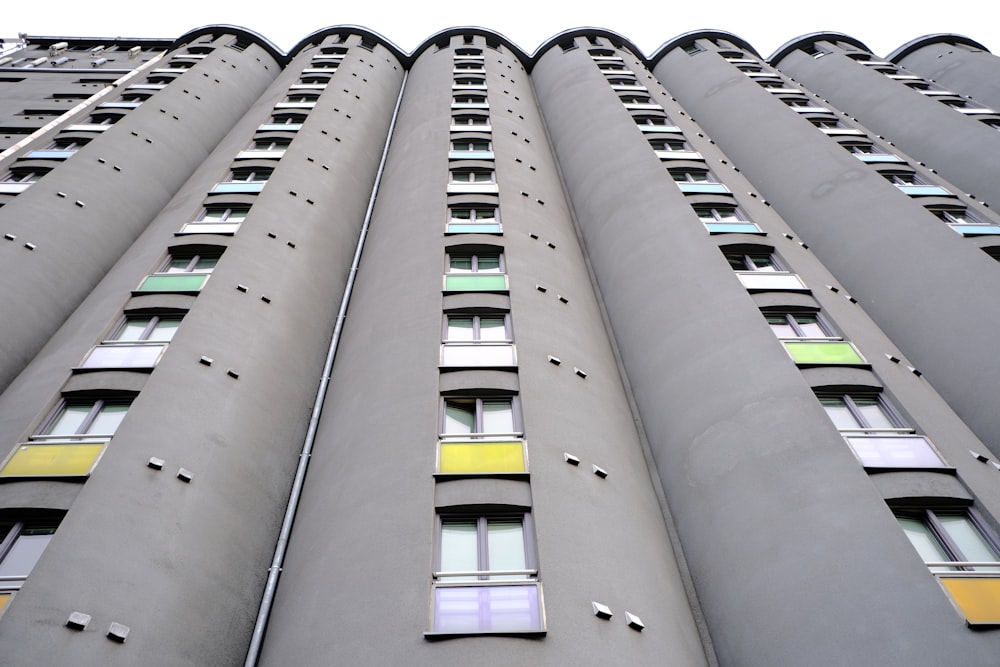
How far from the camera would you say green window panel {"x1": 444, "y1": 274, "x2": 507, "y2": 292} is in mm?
18484

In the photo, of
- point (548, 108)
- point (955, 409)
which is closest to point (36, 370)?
point (955, 409)

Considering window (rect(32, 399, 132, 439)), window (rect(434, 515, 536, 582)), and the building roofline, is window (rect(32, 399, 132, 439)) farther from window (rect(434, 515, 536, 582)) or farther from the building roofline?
the building roofline

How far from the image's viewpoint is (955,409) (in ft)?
54.8

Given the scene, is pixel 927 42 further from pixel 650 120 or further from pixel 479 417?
pixel 479 417

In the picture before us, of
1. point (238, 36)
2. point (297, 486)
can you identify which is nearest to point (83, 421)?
point (297, 486)

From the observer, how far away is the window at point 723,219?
21.3 meters

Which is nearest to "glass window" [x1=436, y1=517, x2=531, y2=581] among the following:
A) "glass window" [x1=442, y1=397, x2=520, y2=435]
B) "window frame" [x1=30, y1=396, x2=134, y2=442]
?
"glass window" [x1=442, y1=397, x2=520, y2=435]

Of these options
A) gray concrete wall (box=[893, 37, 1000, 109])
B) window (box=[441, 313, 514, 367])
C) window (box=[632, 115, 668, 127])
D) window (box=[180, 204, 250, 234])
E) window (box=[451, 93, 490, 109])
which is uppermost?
gray concrete wall (box=[893, 37, 1000, 109])

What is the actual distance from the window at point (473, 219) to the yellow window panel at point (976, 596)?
14613mm

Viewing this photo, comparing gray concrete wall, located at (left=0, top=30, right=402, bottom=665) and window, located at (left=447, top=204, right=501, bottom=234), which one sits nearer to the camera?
gray concrete wall, located at (left=0, top=30, right=402, bottom=665)

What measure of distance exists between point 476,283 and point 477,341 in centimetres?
274

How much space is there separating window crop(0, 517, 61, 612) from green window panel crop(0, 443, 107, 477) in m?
0.88

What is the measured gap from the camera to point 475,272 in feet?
63.4

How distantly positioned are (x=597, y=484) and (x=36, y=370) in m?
12.6
